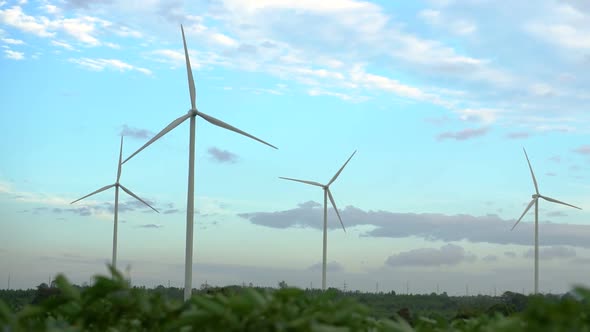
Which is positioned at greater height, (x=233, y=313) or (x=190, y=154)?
(x=190, y=154)

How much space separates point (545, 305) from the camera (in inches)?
151

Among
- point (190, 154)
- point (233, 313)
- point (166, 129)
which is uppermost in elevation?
point (166, 129)

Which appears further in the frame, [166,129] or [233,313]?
[166,129]

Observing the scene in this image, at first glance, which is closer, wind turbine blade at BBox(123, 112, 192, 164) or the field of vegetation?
the field of vegetation

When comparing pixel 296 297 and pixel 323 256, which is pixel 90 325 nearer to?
pixel 296 297

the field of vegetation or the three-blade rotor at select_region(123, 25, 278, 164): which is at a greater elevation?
the three-blade rotor at select_region(123, 25, 278, 164)

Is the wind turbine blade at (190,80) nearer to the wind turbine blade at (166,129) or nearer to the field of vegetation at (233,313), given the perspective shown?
the wind turbine blade at (166,129)

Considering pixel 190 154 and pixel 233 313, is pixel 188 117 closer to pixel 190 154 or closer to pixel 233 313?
pixel 190 154

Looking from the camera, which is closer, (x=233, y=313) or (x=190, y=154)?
(x=233, y=313)

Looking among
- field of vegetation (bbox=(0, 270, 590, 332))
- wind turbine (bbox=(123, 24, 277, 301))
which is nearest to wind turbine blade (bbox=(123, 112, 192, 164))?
wind turbine (bbox=(123, 24, 277, 301))

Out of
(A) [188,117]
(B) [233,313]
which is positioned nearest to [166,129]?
(A) [188,117]

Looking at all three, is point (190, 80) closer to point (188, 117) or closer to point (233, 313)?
point (188, 117)

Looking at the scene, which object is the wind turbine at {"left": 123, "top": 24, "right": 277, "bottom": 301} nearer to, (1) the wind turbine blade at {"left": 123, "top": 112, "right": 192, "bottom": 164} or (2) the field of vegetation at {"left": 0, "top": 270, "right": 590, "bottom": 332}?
(1) the wind turbine blade at {"left": 123, "top": 112, "right": 192, "bottom": 164}

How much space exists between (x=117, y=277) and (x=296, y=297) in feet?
3.32
